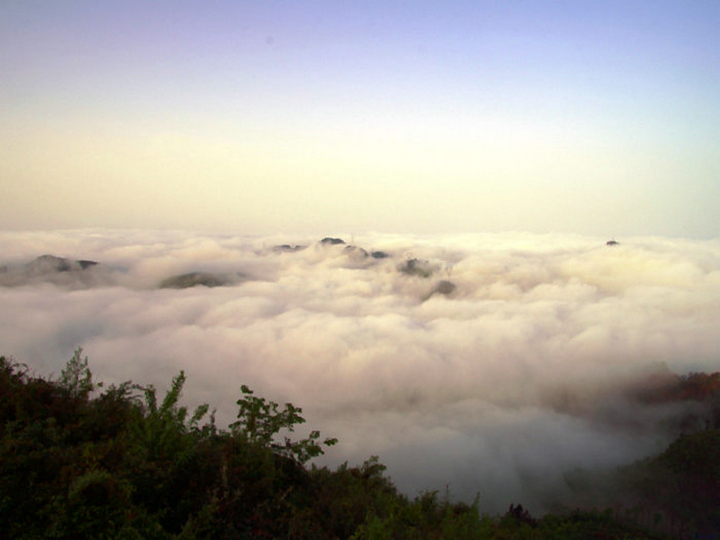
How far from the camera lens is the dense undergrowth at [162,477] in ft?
15.5

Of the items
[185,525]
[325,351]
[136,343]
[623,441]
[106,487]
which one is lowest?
[623,441]

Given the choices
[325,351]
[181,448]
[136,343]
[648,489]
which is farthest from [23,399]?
[325,351]

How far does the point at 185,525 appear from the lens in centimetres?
481

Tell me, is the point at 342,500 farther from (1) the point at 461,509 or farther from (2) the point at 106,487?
(1) the point at 461,509

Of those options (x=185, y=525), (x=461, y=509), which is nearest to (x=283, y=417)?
(x=185, y=525)

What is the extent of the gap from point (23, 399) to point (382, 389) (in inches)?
4408

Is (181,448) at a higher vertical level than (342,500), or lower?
higher

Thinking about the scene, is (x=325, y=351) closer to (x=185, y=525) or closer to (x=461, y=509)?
(x=461, y=509)

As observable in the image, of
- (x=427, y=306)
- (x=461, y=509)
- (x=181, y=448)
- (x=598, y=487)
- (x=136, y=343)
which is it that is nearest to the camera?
(x=181, y=448)

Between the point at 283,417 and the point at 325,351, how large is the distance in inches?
4122

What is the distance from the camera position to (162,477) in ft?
17.9

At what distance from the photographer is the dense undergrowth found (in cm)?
471

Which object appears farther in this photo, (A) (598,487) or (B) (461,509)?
(A) (598,487)

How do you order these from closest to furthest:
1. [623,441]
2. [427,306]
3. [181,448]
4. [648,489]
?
[181,448] < [648,489] < [623,441] < [427,306]
